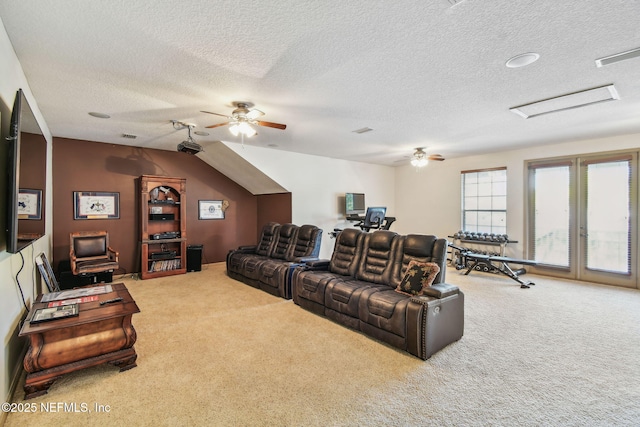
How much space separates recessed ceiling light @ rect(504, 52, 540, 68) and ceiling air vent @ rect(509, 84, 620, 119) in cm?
124


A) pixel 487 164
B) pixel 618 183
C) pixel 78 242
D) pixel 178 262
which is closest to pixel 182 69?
pixel 78 242

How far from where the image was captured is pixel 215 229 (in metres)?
7.30

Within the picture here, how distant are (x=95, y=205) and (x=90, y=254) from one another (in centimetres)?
113

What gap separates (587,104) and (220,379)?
16.9 ft

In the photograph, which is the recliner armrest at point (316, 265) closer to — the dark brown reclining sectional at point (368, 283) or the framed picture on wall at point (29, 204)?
the dark brown reclining sectional at point (368, 283)

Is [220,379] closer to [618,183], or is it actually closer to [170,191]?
[170,191]

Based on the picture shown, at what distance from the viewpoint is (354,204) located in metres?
7.71

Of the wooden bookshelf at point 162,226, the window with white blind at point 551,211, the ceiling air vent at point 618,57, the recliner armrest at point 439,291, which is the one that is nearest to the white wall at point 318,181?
the wooden bookshelf at point 162,226

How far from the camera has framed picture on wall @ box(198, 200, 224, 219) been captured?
7051 mm

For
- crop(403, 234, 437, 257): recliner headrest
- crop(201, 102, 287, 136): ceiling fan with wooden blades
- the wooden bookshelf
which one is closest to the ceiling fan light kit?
crop(403, 234, 437, 257): recliner headrest

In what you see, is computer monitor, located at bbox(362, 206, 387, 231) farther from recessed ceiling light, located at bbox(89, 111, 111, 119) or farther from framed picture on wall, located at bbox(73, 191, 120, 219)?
framed picture on wall, located at bbox(73, 191, 120, 219)

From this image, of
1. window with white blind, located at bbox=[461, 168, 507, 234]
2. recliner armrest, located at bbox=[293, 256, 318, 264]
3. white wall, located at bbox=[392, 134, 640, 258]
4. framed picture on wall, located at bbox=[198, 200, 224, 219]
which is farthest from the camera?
framed picture on wall, located at bbox=[198, 200, 224, 219]

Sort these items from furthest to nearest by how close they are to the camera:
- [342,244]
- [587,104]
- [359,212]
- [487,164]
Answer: [359,212] < [487,164] < [342,244] < [587,104]

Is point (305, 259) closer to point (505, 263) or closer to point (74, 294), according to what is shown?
point (74, 294)
